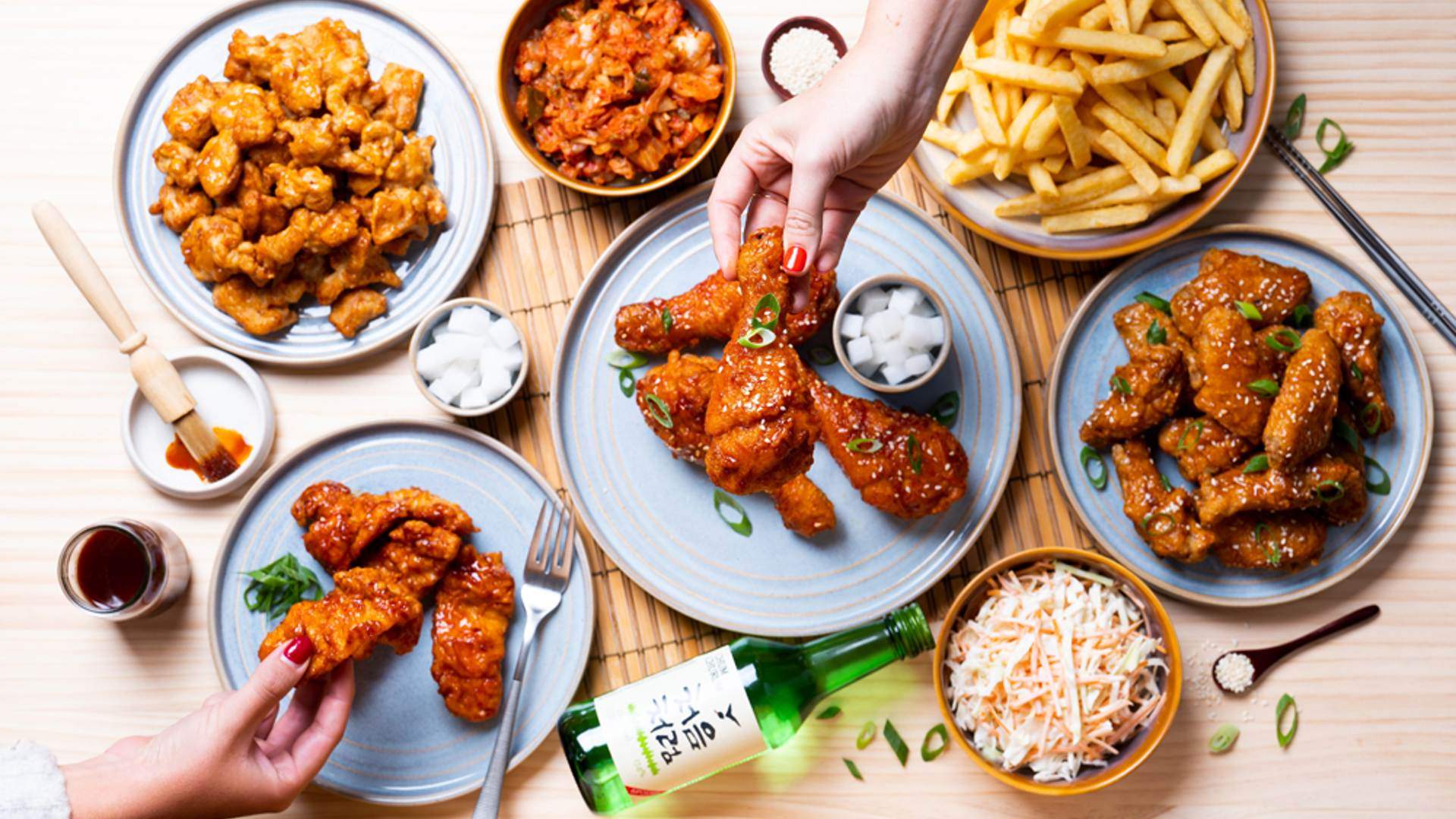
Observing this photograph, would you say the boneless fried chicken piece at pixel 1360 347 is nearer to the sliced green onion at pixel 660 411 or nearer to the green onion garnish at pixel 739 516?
the green onion garnish at pixel 739 516

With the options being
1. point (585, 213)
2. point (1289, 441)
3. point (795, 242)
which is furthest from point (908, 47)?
point (1289, 441)

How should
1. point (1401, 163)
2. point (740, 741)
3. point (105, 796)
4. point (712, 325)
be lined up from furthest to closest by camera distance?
point (1401, 163) → point (712, 325) → point (740, 741) → point (105, 796)

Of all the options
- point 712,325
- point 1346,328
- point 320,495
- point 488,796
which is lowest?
point 488,796

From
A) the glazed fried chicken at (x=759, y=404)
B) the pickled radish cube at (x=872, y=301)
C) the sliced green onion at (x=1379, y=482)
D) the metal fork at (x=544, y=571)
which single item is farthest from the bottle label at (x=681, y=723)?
the sliced green onion at (x=1379, y=482)

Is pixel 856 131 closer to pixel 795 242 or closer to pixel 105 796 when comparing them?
pixel 795 242

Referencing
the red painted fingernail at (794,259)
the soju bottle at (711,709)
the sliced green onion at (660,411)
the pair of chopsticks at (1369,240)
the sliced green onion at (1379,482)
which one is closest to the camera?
the red painted fingernail at (794,259)

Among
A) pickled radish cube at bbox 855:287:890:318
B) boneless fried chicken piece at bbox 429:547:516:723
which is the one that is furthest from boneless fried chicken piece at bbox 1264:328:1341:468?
boneless fried chicken piece at bbox 429:547:516:723

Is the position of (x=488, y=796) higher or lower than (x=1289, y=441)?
lower
